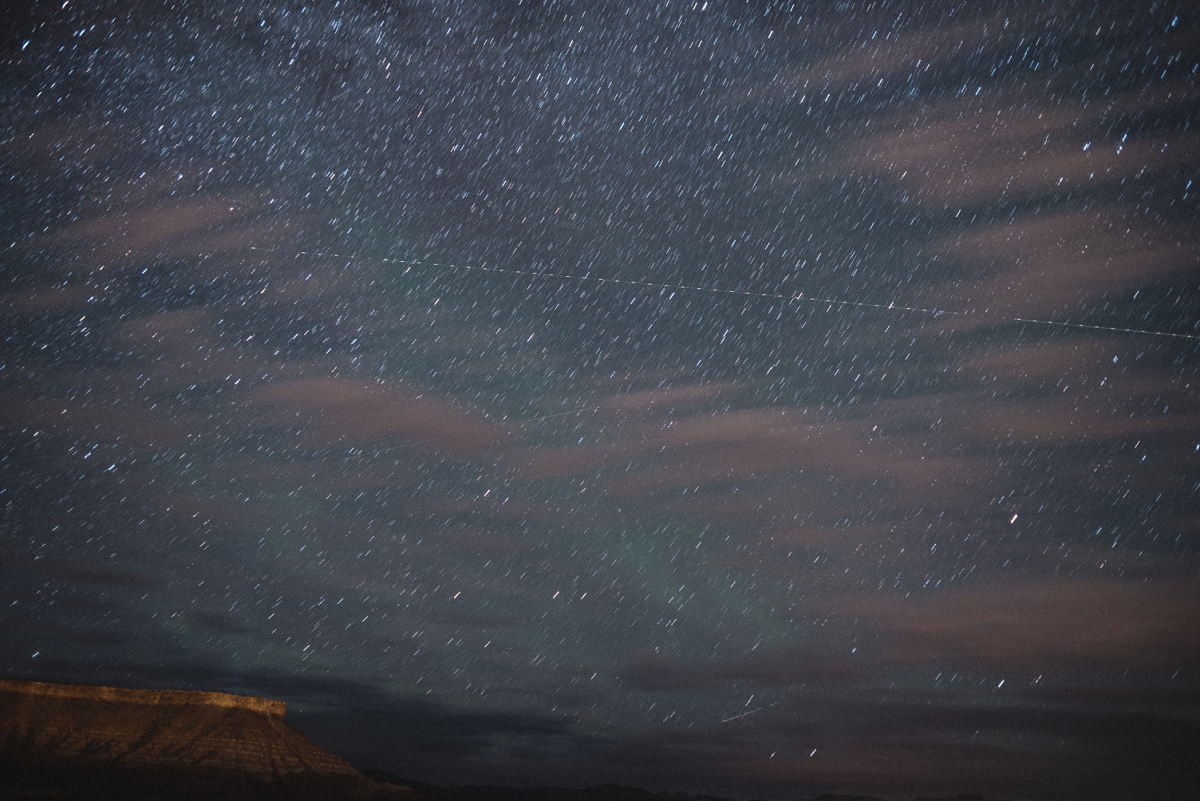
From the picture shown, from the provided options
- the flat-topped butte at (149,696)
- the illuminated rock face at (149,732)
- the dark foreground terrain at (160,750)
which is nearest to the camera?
the dark foreground terrain at (160,750)

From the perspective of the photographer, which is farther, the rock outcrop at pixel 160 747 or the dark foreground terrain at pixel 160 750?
the rock outcrop at pixel 160 747

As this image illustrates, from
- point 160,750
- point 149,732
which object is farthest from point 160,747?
point 149,732

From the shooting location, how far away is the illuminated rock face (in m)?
101

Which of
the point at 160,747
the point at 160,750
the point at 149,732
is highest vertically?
the point at 149,732

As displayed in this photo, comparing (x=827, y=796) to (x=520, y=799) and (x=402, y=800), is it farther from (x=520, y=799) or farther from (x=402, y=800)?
(x=402, y=800)

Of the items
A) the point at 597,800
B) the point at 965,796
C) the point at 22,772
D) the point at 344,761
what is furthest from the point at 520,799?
the point at 22,772

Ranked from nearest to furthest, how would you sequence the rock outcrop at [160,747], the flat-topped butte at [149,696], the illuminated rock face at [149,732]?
the rock outcrop at [160,747] → the illuminated rock face at [149,732] → the flat-topped butte at [149,696]

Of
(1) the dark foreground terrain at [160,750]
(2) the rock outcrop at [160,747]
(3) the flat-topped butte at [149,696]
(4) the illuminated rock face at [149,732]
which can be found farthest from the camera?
(3) the flat-topped butte at [149,696]

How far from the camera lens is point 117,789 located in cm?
9062

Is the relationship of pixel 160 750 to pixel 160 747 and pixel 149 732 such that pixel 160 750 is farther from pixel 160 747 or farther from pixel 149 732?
pixel 149 732

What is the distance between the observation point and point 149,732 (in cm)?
10950

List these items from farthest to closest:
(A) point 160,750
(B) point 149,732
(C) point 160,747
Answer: (B) point 149,732 → (C) point 160,747 → (A) point 160,750

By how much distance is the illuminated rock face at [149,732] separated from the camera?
3976 inches

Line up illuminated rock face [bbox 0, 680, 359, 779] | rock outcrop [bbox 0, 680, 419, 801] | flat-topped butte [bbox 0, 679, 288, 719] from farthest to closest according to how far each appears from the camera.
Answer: flat-topped butte [bbox 0, 679, 288, 719] < illuminated rock face [bbox 0, 680, 359, 779] < rock outcrop [bbox 0, 680, 419, 801]
